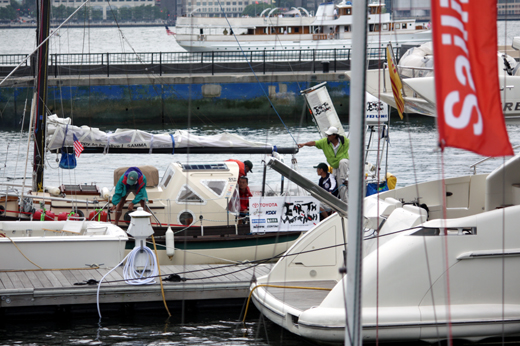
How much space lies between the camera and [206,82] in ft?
116

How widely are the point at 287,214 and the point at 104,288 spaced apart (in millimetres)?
3448

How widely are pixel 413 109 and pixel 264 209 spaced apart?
3.00 metres

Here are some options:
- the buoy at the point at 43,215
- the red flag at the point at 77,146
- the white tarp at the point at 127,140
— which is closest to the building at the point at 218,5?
the white tarp at the point at 127,140

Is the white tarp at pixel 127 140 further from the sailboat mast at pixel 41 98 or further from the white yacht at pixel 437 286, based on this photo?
the white yacht at pixel 437 286

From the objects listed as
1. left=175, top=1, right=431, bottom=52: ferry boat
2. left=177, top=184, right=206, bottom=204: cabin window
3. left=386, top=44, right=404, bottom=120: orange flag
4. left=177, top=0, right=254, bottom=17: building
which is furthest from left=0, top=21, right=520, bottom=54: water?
left=386, top=44, right=404, bottom=120: orange flag

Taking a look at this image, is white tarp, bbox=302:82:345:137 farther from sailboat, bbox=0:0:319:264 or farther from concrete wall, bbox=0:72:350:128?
concrete wall, bbox=0:72:350:128

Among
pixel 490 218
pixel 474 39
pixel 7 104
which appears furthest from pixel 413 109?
pixel 7 104

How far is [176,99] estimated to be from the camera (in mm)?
35656

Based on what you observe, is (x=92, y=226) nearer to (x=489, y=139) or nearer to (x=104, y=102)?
(x=489, y=139)

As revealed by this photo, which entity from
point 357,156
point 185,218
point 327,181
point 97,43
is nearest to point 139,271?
point 185,218

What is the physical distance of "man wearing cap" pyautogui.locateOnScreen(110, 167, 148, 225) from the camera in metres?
11.8

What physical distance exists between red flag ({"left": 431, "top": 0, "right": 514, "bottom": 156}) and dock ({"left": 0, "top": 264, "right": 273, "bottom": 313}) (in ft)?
18.9

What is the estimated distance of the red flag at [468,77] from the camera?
168 inches

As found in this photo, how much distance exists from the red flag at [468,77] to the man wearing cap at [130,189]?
26.5ft
